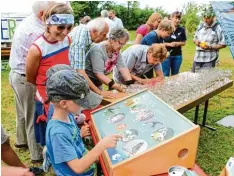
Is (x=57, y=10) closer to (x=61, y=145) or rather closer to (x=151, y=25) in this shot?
(x=61, y=145)

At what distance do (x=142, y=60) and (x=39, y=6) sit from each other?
4.33ft

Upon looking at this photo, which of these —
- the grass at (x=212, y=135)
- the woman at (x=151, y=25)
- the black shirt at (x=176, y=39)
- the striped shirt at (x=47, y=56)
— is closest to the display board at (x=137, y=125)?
the striped shirt at (x=47, y=56)

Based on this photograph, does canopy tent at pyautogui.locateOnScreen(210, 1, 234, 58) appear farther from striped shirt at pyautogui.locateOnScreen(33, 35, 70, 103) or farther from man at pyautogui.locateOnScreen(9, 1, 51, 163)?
man at pyautogui.locateOnScreen(9, 1, 51, 163)

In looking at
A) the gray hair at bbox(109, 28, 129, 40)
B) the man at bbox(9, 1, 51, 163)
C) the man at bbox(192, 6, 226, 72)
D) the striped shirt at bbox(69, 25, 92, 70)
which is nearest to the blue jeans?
the man at bbox(192, 6, 226, 72)

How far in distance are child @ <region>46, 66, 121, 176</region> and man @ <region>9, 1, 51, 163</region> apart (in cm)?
125

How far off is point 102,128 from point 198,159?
1.85m

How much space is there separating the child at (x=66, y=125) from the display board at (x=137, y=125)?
14 cm

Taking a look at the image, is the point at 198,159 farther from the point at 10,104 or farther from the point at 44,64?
the point at 10,104

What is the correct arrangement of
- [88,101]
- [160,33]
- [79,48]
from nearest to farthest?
[88,101]
[79,48]
[160,33]

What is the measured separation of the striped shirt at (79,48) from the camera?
2.77 metres

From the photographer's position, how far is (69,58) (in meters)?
2.70

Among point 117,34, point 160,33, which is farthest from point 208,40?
point 117,34

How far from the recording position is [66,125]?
1.62 metres

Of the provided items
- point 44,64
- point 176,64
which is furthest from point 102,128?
point 176,64
